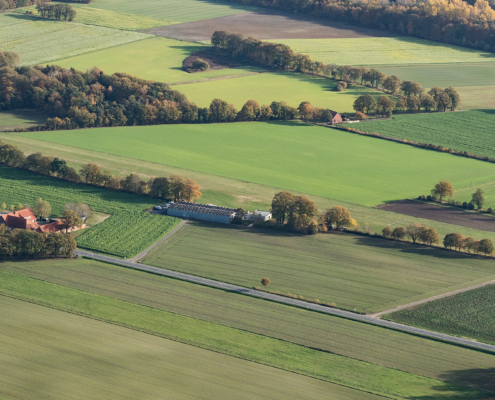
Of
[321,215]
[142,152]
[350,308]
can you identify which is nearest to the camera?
[350,308]

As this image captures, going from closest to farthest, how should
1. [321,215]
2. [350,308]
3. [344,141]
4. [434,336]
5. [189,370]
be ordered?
[189,370], [434,336], [350,308], [321,215], [344,141]

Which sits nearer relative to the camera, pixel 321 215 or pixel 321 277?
pixel 321 277

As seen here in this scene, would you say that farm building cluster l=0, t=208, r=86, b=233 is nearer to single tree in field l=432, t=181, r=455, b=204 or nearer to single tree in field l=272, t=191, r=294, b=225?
single tree in field l=272, t=191, r=294, b=225

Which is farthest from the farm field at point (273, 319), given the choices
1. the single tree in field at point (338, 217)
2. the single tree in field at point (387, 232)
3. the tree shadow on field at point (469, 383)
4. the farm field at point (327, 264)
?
the single tree in field at point (387, 232)

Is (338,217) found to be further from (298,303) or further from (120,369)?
(120,369)

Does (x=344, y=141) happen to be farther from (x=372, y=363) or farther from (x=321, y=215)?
(x=372, y=363)

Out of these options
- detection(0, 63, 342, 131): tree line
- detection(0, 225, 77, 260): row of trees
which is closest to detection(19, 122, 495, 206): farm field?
detection(0, 63, 342, 131): tree line

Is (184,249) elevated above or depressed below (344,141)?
below

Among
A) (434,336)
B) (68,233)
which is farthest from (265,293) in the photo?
(68,233)
